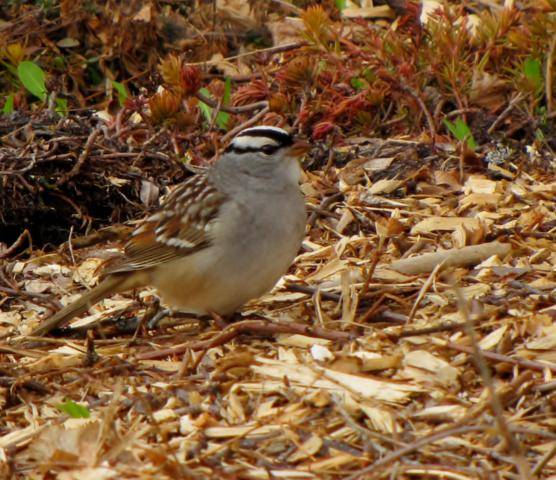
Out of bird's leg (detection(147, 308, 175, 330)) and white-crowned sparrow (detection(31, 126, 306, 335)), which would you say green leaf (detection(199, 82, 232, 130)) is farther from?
bird's leg (detection(147, 308, 175, 330))

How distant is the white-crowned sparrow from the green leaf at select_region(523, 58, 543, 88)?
1.78m

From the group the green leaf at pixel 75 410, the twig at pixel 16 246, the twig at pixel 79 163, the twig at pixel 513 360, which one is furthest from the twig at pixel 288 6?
the green leaf at pixel 75 410

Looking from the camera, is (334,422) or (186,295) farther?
(186,295)

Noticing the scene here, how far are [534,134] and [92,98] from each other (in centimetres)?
294

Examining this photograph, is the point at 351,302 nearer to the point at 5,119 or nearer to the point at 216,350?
the point at 216,350

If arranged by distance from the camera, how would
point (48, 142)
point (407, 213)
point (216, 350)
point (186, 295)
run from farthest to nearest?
point (48, 142), point (407, 213), point (186, 295), point (216, 350)

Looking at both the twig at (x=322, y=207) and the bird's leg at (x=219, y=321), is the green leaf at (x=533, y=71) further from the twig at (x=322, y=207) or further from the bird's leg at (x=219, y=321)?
the bird's leg at (x=219, y=321)

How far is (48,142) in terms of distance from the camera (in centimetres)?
607

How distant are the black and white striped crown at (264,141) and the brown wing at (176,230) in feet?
0.72

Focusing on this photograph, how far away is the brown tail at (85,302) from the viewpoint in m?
4.95

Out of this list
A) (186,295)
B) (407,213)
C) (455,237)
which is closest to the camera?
(186,295)

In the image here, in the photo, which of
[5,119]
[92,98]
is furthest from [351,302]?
[92,98]

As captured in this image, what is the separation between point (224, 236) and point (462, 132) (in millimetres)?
1901

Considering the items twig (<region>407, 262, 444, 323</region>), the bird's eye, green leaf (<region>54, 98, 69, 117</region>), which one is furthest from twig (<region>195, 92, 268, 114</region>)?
twig (<region>407, 262, 444, 323</region>)
